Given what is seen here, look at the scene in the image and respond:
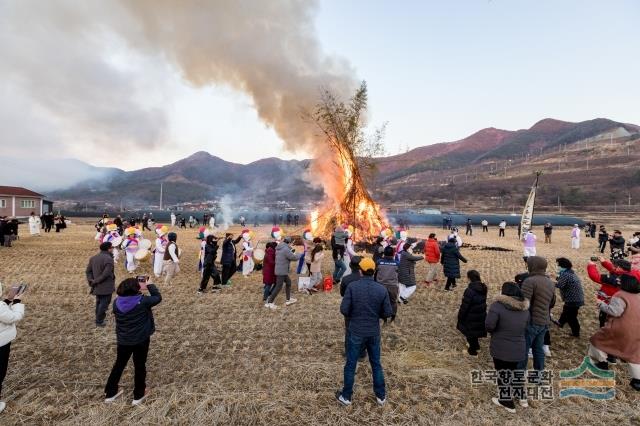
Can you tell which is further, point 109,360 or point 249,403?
point 109,360

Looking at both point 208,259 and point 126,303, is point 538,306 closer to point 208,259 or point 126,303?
point 126,303

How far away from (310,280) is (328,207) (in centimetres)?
1472

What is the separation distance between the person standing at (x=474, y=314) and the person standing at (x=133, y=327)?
5.89 meters

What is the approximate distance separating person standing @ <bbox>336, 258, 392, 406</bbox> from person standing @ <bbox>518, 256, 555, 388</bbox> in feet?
8.51

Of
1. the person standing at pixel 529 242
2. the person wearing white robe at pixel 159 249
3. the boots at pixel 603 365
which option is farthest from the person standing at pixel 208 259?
the person standing at pixel 529 242

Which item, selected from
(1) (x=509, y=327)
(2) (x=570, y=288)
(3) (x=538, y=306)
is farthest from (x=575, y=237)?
(1) (x=509, y=327)

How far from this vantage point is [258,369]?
6.42 m

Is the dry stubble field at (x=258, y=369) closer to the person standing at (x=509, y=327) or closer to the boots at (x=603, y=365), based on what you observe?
the boots at (x=603, y=365)

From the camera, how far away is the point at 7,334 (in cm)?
476

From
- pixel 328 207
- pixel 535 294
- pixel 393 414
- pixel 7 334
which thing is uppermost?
pixel 328 207

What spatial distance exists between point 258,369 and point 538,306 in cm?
502

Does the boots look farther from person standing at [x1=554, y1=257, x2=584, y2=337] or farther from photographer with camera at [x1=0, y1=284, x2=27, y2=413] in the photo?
photographer with camera at [x1=0, y1=284, x2=27, y2=413]

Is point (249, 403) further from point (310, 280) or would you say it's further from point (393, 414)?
point (310, 280)

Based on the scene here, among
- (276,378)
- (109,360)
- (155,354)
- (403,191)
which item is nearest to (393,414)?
(276,378)
